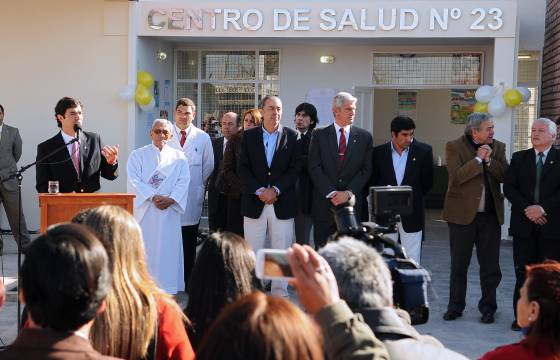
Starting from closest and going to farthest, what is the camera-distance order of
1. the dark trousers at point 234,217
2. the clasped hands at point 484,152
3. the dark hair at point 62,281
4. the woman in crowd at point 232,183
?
the dark hair at point 62,281 < the clasped hands at point 484,152 < the woman in crowd at point 232,183 < the dark trousers at point 234,217

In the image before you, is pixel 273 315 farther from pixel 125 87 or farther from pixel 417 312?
pixel 125 87

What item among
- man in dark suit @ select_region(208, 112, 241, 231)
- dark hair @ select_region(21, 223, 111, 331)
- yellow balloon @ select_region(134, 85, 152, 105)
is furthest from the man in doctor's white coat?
dark hair @ select_region(21, 223, 111, 331)

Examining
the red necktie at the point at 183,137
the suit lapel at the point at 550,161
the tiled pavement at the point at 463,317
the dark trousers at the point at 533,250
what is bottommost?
the tiled pavement at the point at 463,317

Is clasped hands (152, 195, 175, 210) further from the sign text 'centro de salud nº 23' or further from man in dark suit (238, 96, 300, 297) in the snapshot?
the sign text 'centro de salud nº 23'

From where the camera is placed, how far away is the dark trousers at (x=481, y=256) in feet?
23.2

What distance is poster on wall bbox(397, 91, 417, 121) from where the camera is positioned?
1772cm

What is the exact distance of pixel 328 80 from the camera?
12367 millimetres

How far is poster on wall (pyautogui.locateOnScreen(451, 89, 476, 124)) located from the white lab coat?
6.97 meters

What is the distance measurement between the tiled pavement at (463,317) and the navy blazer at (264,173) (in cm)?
127

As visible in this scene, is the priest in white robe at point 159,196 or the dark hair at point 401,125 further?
the priest in white robe at point 159,196

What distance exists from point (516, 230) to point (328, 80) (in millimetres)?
6106

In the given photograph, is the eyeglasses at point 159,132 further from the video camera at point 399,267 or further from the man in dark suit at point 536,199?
the video camera at point 399,267

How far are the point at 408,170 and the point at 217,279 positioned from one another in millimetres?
4492

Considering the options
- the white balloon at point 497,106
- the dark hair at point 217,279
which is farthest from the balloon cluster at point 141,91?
the dark hair at point 217,279
